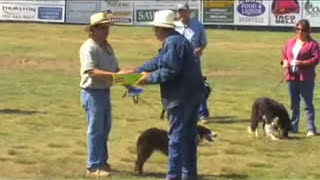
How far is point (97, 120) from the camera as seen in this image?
10211mm

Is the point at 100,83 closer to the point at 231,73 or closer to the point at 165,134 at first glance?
the point at 165,134

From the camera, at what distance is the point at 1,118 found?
50.3 ft

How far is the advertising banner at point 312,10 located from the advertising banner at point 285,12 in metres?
0.29

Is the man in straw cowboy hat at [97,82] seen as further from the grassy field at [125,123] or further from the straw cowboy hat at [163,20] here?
the straw cowboy hat at [163,20]

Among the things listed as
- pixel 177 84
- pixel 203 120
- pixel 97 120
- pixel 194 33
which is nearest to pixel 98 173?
pixel 97 120

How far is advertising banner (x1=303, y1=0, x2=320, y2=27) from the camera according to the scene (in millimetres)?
49688

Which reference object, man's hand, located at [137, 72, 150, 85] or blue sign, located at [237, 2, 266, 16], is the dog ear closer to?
man's hand, located at [137, 72, 150, 85]

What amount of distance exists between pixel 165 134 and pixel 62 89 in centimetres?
1097

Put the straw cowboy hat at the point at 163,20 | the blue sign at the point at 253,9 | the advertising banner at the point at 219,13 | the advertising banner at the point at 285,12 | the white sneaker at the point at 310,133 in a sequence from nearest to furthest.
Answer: the straw cowboy hat at the point at 163,20 → the white sneaker at the point at 310,133 → the advertising banner at the point at 285,12 → the blue sign at the point at 253,9 → the advertising banner at the point at 219,13

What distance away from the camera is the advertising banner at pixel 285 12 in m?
50.0

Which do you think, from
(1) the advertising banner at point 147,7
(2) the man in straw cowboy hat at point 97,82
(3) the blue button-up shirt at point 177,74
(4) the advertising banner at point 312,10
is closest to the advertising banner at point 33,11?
→ (1) the advertising banner at point 147,7

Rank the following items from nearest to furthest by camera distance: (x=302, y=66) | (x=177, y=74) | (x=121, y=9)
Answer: (x=177, y=74), (x=302, y=66), (x=121, y=9)

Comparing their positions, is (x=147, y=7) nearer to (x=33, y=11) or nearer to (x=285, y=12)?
(x=33, y=11)

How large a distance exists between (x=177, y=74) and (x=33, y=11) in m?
44.7
